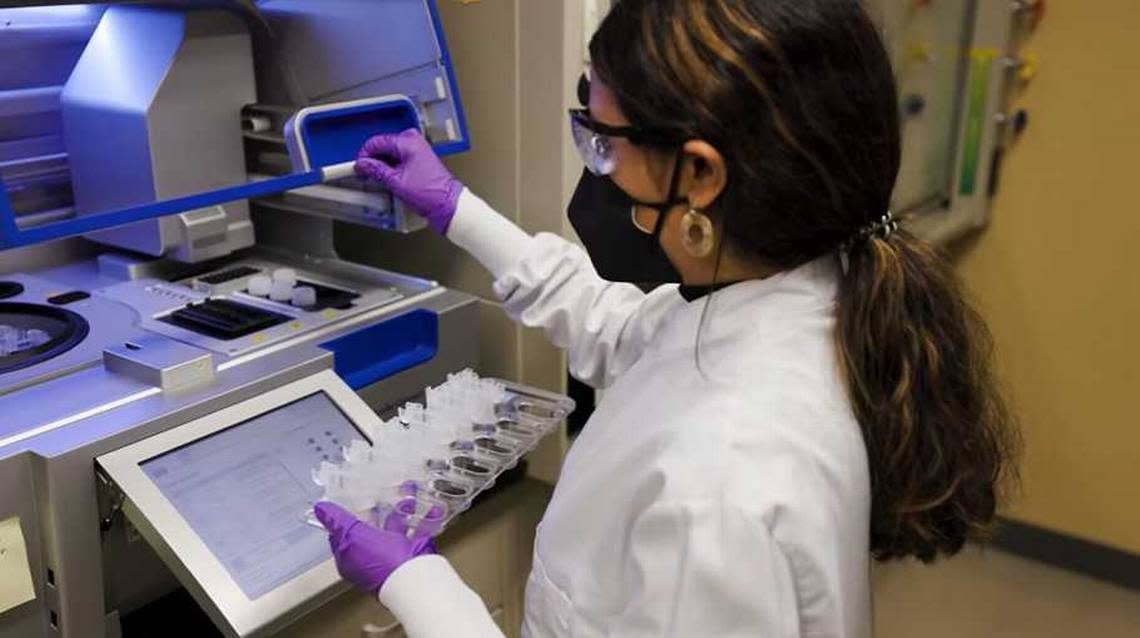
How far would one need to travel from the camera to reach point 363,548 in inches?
38.4

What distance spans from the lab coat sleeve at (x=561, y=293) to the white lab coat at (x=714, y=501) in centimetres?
28

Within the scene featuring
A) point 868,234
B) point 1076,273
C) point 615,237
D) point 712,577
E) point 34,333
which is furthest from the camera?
point 1076,273

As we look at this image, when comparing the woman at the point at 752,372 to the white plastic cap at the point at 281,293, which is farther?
the white plastic cap at the point at 281,293

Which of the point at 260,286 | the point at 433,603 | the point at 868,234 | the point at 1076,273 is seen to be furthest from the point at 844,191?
the point at 1076,273

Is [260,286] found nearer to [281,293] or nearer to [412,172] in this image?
[281,293]

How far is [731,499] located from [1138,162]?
6.57 feet

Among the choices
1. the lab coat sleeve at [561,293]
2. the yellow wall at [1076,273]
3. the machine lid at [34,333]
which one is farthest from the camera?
the yellow wall at [1076,273]

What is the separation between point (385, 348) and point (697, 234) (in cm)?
60

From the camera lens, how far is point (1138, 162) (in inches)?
92.0

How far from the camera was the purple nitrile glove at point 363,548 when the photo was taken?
97cm

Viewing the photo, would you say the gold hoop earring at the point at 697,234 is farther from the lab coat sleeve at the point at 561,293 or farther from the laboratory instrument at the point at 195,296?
the laboratory instrument at the point at 195,296

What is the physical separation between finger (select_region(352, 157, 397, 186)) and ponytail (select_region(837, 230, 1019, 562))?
705mm

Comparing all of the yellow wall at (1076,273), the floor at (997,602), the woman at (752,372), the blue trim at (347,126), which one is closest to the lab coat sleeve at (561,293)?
the blue trim at (347,126)

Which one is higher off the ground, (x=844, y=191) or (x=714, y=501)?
(x=844, y=191)
